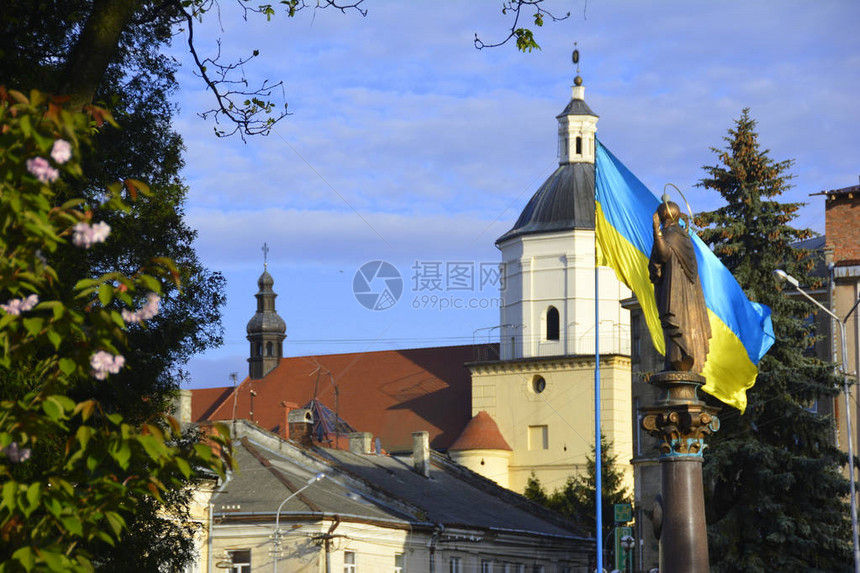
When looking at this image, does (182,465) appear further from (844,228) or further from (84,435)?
(844,228)

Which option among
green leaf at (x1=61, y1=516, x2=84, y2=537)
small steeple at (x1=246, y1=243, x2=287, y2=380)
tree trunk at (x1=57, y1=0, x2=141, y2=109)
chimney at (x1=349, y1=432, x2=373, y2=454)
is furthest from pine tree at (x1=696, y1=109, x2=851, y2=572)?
small steeple at (x1=246, y1=243, x2=287, y2=380)

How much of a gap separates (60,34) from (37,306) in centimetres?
829

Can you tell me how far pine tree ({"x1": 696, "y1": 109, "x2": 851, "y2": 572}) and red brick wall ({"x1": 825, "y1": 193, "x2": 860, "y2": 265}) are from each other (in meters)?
10.1

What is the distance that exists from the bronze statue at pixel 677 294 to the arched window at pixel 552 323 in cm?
6752

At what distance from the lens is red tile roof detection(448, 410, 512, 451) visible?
79875mm

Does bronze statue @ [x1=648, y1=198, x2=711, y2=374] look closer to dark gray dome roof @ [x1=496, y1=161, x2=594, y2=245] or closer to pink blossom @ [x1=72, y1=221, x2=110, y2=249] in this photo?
pink blossom @ [x1=72, y1=221, x2=110, y2=249]

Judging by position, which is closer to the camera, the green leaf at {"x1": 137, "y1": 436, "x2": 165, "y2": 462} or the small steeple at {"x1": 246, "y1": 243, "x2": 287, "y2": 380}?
the green leaf at {"x1": 137, "y1": 436, "x2": 165, "y2": 462}

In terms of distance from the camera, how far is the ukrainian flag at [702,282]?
1780 cm

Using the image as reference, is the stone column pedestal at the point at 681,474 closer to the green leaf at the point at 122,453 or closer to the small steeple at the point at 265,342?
the green leaf at the point at 122,453

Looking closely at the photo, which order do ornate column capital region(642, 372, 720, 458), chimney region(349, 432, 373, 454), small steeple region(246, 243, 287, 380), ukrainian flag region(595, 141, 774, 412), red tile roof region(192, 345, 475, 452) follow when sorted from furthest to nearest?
small steeple region(246, 243, 287, 380) → red tile roof region(192, 345, 475, 452) → chimney region(349, 432, 373, 454) → ukrainian flag region(595, 141, 774, 412) → ornate column capital region(642, 372, 720, 458)

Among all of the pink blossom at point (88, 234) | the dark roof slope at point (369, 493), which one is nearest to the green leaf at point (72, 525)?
the pink blossom at point (88, 234)

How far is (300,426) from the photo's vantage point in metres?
60.4

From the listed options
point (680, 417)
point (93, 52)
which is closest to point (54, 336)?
point (93, 52)

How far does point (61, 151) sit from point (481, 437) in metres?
74.9
